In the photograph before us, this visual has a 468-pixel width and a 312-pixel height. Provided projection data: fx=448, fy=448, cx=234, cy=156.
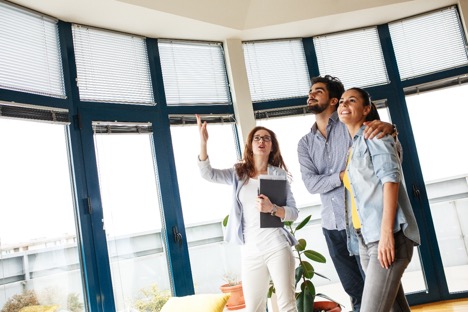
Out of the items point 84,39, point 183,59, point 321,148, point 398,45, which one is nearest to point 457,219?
point 398,45

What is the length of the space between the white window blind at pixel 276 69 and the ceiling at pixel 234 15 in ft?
0.40

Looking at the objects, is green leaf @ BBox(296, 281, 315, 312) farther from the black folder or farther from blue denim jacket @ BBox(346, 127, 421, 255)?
blue denim jacket @ BBox(346, 127, 421, 255)

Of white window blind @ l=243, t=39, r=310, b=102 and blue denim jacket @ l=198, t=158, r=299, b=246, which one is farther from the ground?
white window blind @ l=243, t=39, r=310, b=102

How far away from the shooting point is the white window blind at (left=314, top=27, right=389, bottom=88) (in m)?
4.70

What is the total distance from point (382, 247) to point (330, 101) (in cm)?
134

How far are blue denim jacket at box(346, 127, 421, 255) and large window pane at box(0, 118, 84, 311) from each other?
226 centimetres

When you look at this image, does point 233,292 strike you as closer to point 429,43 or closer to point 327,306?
point 327,306

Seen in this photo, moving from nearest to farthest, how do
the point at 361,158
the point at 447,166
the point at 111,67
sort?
the point at 361,158 → the point at 111,67 → the point at 447,166

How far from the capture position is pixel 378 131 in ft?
6.09

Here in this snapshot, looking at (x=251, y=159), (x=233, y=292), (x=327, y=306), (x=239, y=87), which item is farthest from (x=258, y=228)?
(x=239, y=87)

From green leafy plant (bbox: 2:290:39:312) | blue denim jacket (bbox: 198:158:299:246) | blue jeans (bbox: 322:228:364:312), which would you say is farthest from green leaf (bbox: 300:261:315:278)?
green leafy plant (bbox: 2:290:39:312)

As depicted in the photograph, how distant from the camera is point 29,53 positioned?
3.34 metres

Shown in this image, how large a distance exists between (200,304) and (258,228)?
21.5 inches

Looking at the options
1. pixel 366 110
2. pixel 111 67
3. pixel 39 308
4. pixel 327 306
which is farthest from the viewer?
pixel 111 67
